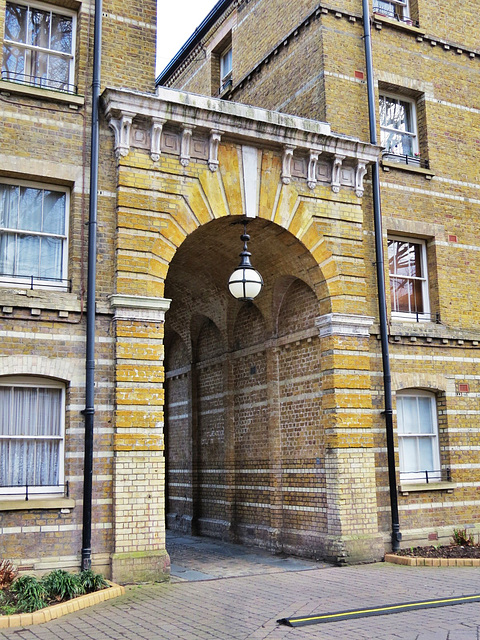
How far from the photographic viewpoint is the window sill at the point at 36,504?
10.2 m

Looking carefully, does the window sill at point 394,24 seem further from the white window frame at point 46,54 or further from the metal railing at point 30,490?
the metal railing at point 30,490

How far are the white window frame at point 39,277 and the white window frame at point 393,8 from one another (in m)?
9.21

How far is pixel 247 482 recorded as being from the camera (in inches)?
618

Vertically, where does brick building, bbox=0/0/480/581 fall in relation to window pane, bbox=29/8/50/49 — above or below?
below

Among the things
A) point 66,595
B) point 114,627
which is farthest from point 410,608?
point 66,595

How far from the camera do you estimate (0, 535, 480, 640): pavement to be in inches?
308

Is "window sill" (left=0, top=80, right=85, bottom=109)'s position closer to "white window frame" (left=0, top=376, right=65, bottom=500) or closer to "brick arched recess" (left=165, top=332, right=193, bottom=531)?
"white window frame" (left=0, top=376, right=65, bottom=500)

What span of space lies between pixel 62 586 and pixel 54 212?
5972 mm

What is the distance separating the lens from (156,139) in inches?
473

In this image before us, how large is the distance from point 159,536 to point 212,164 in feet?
21.2

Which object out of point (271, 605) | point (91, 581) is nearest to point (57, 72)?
point (91, 581)

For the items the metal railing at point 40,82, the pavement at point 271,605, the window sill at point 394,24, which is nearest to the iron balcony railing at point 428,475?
the pavement at point 271,605

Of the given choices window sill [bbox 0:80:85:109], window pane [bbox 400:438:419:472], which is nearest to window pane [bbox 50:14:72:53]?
window sill [bbox 0:80:85:109]

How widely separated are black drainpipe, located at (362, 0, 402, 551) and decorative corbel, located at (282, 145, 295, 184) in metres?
2.19
